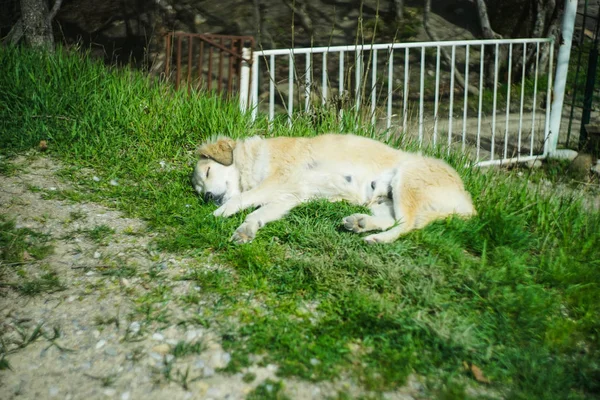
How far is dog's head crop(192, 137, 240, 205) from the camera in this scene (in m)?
5.36

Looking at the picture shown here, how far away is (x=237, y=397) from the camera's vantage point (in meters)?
3.00

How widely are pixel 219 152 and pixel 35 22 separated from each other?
4769mm

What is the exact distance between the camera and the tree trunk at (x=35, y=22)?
840cm

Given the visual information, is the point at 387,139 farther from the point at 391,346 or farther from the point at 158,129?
the point at 391,346

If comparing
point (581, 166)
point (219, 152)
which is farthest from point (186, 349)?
point (581, 166)

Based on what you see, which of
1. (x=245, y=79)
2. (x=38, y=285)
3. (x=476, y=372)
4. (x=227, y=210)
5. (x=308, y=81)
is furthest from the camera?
(x=308, y=81)

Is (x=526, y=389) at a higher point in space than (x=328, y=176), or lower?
lower

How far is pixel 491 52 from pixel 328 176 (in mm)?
8627

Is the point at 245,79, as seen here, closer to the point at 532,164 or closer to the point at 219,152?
the point at 219,152

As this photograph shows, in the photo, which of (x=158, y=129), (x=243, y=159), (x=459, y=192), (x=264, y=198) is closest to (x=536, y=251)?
(x=459, y=192)

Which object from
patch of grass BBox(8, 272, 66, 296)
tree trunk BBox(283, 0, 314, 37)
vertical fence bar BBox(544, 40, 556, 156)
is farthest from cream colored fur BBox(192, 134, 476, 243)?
tree trunk BBox(283, 0, 314, 37)

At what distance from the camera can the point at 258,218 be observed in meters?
4.83

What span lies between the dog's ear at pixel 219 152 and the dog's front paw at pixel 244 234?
978 millimetres

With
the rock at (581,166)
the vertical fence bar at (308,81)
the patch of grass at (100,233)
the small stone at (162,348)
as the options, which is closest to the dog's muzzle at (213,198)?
the patch of grass at (100,233)
